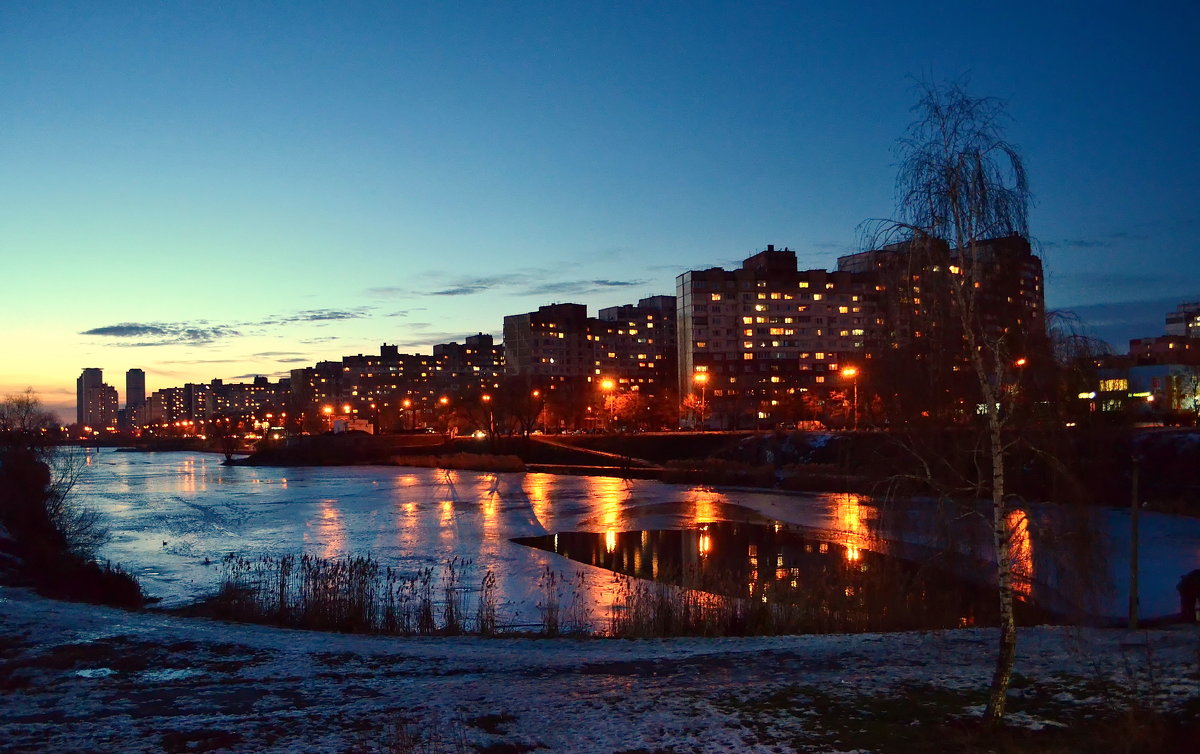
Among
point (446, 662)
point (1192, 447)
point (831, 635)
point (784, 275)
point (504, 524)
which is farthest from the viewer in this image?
point (784, 275)

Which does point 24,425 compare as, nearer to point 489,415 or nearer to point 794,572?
point 794,572

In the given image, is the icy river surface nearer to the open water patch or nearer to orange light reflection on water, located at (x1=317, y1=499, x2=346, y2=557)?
orange light reflection on water, located at (x1=317, y1=499, x2=346, y2=557)

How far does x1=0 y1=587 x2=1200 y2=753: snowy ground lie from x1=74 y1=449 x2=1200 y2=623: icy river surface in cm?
178

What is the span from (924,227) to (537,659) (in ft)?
→ 27.3

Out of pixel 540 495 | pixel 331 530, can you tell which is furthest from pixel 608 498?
pixel 331 530

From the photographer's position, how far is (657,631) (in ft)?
54.2

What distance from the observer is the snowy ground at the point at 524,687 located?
9.18m

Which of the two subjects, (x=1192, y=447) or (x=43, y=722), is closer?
(x=43, y=722)

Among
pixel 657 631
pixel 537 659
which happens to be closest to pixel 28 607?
pixel 537 659

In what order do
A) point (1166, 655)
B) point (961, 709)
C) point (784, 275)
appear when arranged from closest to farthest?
point (961, 709) → point (1166, 655) → point (784, 275)

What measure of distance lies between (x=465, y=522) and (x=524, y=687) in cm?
2791

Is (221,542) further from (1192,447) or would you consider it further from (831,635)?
(1192,447)

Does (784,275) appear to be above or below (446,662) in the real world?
above

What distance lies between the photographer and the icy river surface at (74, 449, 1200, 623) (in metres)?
23.5
